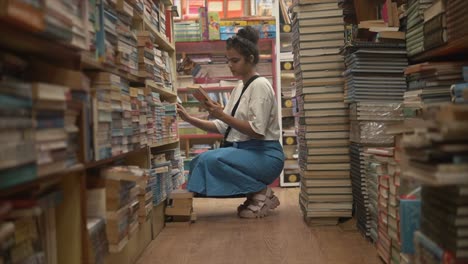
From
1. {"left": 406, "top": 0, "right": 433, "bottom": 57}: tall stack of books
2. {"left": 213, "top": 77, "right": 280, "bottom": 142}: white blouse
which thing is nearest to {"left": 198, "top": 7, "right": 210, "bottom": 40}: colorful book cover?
{"left": 213, "top": 77, "right": 280, "bottom": 142}: white blouse

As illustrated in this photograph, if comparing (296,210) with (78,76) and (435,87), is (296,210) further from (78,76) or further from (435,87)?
(78,76)

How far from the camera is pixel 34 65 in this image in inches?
50.3

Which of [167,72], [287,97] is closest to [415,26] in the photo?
[167,72]

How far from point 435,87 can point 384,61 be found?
0.58 meters

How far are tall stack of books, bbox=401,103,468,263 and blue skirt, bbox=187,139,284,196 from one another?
205 cm

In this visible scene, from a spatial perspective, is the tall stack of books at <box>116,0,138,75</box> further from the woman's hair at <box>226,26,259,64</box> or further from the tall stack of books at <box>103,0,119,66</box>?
the woman's hair at <box>226,26,259,64</box>

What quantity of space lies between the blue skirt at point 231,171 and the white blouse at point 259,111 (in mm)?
162

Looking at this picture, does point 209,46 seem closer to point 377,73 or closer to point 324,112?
point 324,112

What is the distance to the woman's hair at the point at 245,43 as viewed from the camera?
3.40 m

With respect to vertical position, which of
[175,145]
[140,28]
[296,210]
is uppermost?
[140,28]

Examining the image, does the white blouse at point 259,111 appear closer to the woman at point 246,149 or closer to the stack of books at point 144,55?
the woman at point 246,149

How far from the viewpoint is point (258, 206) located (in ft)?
11.1

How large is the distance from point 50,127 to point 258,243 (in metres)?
1.68

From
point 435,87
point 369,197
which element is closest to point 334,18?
point 435,87
